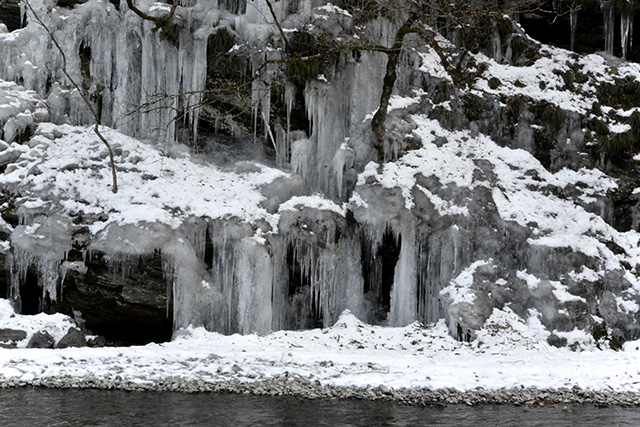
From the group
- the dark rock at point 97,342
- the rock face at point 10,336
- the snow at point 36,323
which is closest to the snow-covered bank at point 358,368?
the rock face at point 10,336

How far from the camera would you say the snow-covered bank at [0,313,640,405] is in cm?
938

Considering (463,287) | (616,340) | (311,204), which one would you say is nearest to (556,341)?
(616,340)

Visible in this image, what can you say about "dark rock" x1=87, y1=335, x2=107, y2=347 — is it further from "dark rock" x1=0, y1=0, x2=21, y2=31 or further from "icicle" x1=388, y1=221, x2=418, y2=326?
"dark rock" x1=0, y1=0, x2=21, y2=31

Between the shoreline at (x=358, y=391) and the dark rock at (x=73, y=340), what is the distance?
7.21 ft

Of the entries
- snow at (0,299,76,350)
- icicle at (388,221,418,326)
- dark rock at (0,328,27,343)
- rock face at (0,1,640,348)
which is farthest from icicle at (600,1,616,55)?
dark rock at (0,328,27,343)

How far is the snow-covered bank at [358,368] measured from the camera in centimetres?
938

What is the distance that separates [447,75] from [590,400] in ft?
31.9

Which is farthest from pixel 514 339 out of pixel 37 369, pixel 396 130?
pixel 37 369

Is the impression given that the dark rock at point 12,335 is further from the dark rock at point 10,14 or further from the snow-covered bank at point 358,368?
the dark rock at point 10,14

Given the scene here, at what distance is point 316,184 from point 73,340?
654cm

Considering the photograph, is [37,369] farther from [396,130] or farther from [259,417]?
[396,130]

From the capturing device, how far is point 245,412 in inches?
319

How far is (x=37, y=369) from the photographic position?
9812 mm

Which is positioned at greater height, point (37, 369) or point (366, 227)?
point (366, 227)
